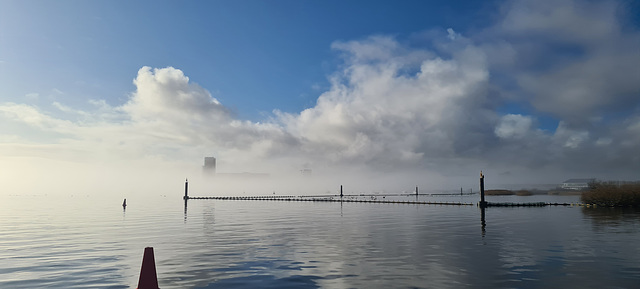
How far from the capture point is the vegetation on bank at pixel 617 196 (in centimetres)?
7244

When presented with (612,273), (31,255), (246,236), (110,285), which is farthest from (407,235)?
(31,255)

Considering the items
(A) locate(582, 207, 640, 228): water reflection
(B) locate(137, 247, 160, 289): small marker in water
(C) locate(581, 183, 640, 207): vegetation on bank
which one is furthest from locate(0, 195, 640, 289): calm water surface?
(C) locate(581, 183, 640, 207): vegetation on bank

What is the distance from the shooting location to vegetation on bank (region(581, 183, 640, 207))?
7244 centimetres

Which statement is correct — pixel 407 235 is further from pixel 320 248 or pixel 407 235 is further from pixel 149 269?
pixel 149 269

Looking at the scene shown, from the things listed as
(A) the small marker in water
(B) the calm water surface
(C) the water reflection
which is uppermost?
(A) the small marker in water

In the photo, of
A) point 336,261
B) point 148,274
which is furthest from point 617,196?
point 148,274

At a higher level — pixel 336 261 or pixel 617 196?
pixel 617 196

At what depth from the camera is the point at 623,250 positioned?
23438 mm

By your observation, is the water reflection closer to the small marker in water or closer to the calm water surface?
the calm water surface

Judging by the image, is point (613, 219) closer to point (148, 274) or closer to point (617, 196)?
point (617, 196)

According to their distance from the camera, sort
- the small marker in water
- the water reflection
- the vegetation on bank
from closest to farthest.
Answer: the small marker in water, the water reflection, the vegetation on bank

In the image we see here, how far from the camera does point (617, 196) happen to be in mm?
73125

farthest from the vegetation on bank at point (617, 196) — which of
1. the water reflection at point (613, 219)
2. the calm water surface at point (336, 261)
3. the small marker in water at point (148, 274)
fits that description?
the small marker in water at point (148, 274)

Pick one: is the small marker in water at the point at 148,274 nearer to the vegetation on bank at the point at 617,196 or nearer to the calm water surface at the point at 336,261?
the calm water surface at the point at 336,261
